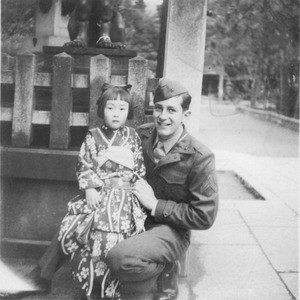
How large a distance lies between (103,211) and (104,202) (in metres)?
0.06

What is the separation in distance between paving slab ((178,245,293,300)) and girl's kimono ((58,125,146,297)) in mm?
861

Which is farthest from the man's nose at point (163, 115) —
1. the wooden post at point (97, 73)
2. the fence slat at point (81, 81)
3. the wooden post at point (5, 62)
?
the wooden post at point (5, 62)

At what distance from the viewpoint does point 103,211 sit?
2.65 meters

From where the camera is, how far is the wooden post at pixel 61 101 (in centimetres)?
335

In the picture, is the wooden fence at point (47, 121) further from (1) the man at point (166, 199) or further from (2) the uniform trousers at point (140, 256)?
(2) the uniform trousers at point (140, 256)

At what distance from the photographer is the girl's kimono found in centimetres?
264

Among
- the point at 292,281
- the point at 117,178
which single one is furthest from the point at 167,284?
the point at 292,281

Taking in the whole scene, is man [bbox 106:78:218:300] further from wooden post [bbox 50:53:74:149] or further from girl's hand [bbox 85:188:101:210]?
wooden post [bbox 50:53:74:149]

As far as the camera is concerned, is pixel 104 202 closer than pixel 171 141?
Yes

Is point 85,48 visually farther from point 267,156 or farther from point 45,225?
point 267,156

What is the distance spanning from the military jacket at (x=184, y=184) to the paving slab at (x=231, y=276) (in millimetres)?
850

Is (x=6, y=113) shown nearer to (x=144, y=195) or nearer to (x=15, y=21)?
(x=144, y=195)

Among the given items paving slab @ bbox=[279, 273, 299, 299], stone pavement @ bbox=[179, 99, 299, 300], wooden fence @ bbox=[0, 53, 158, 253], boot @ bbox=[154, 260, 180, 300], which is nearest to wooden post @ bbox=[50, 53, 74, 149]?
wooden fence @ bbox=[0, 53, 158, 253]

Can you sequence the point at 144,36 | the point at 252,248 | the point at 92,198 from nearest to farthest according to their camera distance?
the point at 92,198, the point at 252,248, the point at 144,36
